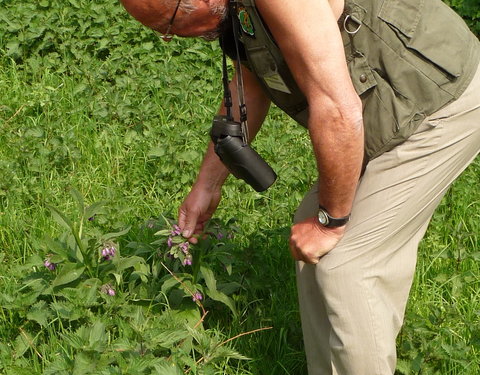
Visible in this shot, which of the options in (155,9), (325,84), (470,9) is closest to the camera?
(325,84)

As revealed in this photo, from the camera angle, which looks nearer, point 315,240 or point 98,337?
point 315,240

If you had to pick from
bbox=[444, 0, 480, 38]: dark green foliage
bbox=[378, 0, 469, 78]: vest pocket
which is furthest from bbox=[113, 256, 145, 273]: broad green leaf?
bbox=[444, 0, 480, 38]: dark green foliage

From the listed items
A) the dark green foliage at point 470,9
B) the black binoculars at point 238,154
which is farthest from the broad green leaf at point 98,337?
the dark green foliage at point 470,9

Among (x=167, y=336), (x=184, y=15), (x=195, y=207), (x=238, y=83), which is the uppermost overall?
(x=184, y=15)

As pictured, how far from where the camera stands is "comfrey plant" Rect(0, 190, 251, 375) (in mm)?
3537

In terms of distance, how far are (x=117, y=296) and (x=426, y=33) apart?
5.07 feet

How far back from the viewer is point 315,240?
3.06 metres

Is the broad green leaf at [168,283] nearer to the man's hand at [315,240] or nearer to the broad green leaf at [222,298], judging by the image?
the broad green leaf at [222,298]

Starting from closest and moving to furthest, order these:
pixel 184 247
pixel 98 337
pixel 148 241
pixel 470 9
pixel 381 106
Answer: pixel 381 106
pixel 98 337
pixel 184 247
pixel 148 241
pixel 470 9

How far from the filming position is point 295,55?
8.91 ft

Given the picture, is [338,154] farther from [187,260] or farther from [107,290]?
[107,290]

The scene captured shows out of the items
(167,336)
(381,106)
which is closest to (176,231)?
(167,336)

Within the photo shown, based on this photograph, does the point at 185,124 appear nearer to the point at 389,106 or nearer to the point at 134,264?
the point at 134,264

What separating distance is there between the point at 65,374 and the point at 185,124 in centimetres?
239
